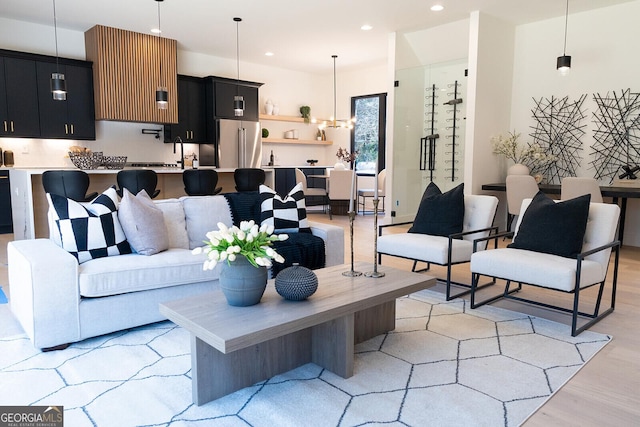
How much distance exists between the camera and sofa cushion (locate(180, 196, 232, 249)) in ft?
11.4

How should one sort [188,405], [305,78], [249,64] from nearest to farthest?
[188,405] < [249,64] < [305,78]

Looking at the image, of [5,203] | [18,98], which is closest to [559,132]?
[18,98]

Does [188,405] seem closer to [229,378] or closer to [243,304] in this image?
[229,378]

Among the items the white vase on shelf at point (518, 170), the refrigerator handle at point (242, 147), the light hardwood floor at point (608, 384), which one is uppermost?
the refrigerator handle at point (242, 147)

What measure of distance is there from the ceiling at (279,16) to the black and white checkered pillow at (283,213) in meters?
3.00

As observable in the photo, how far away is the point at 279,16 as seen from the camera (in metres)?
6.03

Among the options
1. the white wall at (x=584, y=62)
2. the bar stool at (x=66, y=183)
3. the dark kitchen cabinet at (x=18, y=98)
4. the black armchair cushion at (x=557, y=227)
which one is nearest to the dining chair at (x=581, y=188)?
the white wall at (x=584, y=62)

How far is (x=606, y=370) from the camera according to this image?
2.32 metres

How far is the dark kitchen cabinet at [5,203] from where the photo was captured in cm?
612

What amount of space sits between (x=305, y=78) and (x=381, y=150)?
2.32 meters

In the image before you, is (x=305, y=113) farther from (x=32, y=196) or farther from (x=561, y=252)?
(x=561, y=252)

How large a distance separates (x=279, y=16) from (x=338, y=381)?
5.15m

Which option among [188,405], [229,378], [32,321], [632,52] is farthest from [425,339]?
[632,52]

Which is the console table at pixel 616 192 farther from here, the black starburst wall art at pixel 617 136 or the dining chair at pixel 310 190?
the dining chair at pixel 310 190
